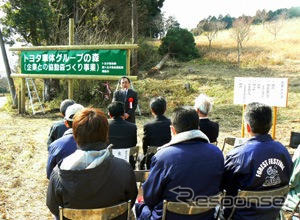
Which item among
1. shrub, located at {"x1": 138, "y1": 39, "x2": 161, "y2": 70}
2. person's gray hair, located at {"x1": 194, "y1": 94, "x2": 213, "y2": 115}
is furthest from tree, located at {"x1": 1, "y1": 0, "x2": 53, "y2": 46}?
person's gray hair, located at {"x1": 194, "y1": 94, "x2": 213, "y2": 115}

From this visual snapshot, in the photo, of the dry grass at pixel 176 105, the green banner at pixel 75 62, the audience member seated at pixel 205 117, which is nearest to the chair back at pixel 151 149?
the audience member seated at pixel 205 117

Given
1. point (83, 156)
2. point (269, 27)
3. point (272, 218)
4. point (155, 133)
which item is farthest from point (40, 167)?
point (269, 27)

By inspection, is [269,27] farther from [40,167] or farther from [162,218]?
[162,218]

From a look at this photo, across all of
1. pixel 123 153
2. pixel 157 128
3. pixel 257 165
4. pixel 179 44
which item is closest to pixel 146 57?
pixel 179 44

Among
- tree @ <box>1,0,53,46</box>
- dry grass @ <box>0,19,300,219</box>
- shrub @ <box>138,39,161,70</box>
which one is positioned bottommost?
dry grass @ <box>0,19,300,219</box>

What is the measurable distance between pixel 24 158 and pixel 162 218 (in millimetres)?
4688

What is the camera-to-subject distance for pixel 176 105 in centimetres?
1231

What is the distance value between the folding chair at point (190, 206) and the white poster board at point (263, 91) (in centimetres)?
475

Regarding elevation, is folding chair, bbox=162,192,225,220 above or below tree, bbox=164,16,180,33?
below

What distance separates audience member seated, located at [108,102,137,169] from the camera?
4004mm

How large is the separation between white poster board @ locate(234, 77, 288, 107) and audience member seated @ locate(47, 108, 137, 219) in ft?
16.7

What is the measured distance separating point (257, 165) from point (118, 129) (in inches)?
78.9

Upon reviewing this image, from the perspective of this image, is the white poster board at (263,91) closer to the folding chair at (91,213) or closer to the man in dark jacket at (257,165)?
the man in dark jacket at (257,165)

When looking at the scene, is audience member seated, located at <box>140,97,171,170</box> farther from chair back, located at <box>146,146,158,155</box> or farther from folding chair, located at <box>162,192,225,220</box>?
folding chair, located at <box>162,192,225,220</box>
